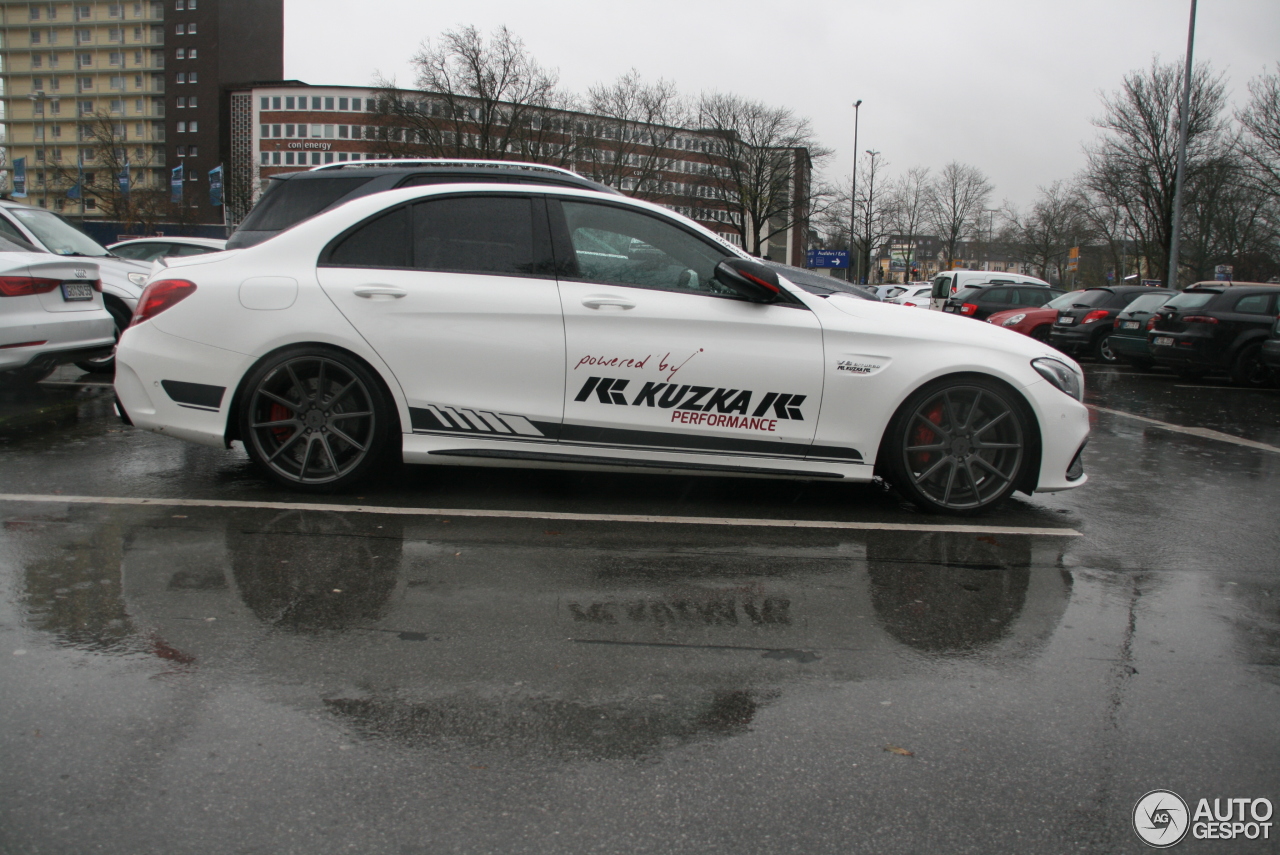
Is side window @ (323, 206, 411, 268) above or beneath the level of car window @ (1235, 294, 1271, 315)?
beneath

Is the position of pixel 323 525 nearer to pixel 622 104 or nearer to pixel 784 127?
pixel 622 104

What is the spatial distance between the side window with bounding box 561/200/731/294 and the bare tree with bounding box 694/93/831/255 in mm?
60596

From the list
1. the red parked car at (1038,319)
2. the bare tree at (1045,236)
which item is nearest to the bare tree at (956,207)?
the bare tree at (1045,236)

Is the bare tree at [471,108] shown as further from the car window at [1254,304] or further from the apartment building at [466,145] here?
the car window at [1254,304]

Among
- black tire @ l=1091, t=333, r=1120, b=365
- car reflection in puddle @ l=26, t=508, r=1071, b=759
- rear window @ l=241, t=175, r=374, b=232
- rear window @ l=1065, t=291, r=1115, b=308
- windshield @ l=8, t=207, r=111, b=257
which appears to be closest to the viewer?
car reflection in puddle @ l=26, t=508, r=1071, b=759

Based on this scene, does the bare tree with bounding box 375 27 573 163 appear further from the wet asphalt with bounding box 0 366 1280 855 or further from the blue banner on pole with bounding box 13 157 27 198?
the wet asphalt with bounding box 0 366 1280 855

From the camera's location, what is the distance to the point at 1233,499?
596cm

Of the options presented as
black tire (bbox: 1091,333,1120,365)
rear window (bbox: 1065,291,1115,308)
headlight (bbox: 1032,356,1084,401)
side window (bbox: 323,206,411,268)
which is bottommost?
headlight (bbox: 1032,356,1084,401)

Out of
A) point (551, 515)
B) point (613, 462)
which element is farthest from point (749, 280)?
point (551, 515)

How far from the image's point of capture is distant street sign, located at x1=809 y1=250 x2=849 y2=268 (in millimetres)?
59438

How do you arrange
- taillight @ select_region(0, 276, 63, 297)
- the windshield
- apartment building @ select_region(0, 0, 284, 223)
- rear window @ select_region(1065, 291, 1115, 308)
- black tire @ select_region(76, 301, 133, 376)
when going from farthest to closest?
apartment building @ select_region(0, 0, 284, 223), rear window @ select_region(1065, 291, 1115, 308), black tire @ select_region(76, 301, 133, 376), the windshield, taillight @ select_region(0, 276, 63, 297)

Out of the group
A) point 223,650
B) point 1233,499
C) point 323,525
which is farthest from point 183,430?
point 1233,499

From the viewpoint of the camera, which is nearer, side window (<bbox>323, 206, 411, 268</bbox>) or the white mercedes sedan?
the white mercedes sedan
